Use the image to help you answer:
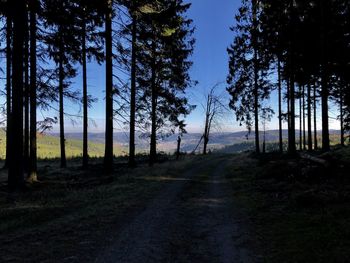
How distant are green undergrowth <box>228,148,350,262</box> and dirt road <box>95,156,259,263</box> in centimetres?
49

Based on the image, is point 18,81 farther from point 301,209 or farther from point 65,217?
point 301,209

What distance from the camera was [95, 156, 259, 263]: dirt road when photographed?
6.59 m

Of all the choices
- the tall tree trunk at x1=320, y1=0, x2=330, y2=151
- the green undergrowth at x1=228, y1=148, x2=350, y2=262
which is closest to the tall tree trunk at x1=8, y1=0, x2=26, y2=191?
the green undergrowth at x1=228, y1=148, x2=350, y2=262

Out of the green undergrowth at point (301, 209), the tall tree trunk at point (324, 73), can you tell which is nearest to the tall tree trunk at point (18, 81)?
the green undergrowth at point (301, 209)

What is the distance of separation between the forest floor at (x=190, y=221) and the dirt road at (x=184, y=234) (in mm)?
18

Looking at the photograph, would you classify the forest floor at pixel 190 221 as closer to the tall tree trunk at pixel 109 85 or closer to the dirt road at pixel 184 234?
the dirt road at pixel 184 234

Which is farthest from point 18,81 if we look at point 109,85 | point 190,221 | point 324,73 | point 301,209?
point 324,73

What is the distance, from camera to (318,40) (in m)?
20.6

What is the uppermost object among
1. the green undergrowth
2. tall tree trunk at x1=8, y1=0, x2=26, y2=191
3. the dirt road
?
tall tree trunk at x1=8, y1=0, x2=26, y2=191

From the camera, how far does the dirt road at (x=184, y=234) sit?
21.6 feet

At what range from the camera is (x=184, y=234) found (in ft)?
26.6

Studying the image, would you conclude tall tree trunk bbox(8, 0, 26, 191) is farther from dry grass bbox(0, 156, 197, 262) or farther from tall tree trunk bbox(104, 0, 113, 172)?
tall tree trunk bbox(104, 0, 113, 172)

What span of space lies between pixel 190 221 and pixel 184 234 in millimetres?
1209

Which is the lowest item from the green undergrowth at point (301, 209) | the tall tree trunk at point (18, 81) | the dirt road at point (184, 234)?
the dirt road at point (184, 234)
